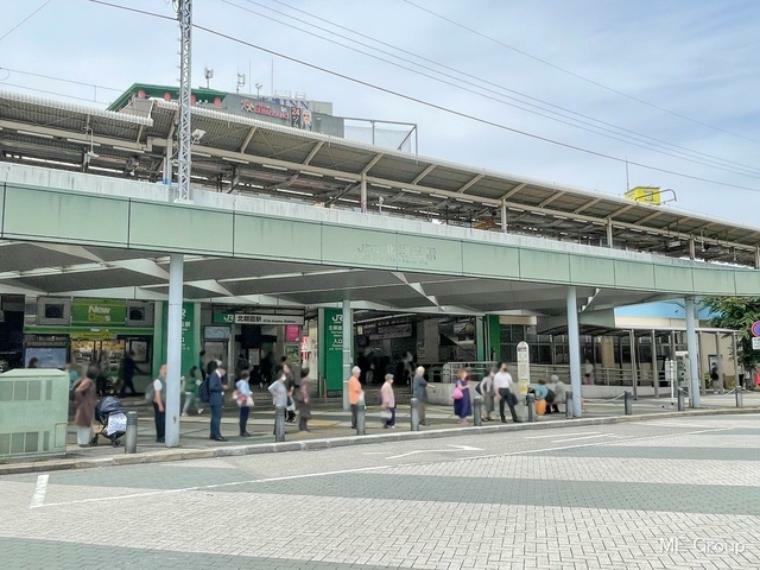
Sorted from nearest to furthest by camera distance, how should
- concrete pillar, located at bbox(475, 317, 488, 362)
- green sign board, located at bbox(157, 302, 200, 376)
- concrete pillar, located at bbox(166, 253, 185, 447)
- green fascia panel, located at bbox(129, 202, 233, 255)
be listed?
green fascia panel, located at bbox(129, 202, 233, 255), concrete pillar, located at bbox(166, 253, 185, 447), green sign board, located at bbox(157, 302, 200, 376), concrete pillar, located at bbox(475, 317, 488, 362)

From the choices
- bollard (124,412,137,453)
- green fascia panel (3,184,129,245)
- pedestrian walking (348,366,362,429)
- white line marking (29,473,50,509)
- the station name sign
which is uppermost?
green fascia panel (3,184,129,245)

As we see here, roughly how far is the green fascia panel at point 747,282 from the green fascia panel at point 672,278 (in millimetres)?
3043

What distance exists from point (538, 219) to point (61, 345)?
86.0 feet

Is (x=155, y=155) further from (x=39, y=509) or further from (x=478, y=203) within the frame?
(x=39, y=509)

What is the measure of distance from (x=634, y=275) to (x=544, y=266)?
4.40 metres

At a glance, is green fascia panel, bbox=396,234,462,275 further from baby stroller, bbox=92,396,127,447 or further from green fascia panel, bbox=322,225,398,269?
baby stroller, bbox=92,396,127,447

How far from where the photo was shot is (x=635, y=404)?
2739cm

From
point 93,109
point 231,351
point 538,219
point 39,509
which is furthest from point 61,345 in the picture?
point 538,219

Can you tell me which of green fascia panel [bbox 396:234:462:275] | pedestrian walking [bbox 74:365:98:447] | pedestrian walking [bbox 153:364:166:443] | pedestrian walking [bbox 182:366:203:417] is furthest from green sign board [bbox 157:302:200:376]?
green fascia panel [bbox 396:234:462:275]

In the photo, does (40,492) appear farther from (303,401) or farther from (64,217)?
(303,401)

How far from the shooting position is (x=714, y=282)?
25.9 meters

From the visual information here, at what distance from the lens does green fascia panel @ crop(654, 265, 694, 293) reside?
23.9m

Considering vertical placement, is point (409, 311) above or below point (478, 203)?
below

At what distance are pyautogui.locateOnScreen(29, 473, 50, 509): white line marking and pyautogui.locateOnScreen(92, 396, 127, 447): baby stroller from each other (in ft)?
8.86
